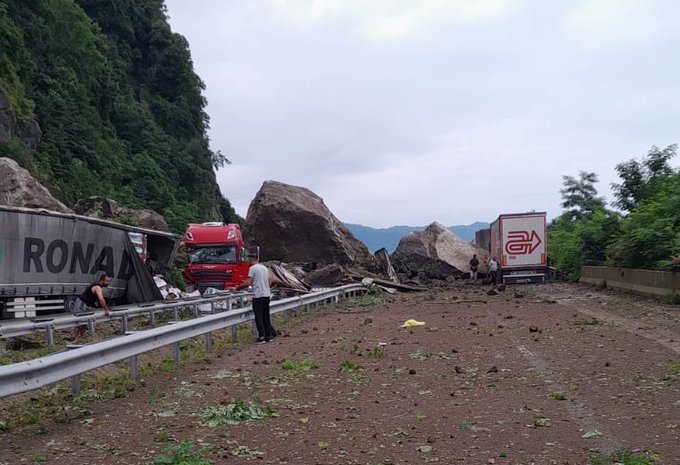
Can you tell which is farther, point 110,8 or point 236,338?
point 110,8

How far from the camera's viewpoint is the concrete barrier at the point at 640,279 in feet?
58.9

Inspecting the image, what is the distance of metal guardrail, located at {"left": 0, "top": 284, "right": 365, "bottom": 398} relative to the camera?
5781 mm

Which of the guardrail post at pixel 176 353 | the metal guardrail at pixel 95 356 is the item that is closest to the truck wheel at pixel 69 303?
the metal guardrail at pixel 95 356

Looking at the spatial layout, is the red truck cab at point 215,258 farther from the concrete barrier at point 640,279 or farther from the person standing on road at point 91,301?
the concrete barrier at point 640,279

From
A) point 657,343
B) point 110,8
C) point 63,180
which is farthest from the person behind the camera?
point 110,8

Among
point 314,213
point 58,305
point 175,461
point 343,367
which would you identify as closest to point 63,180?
point 314,213

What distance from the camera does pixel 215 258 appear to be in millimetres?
25031

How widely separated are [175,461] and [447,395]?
342 cm

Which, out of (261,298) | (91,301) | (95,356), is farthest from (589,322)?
(91,301)

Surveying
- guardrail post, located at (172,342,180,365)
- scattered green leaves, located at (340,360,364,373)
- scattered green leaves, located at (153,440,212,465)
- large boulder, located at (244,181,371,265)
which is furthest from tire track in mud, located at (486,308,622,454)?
large boulder, located at (244,181,371,265)

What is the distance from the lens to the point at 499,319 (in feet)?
50.9

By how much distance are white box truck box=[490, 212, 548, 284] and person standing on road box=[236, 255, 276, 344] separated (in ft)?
66.1

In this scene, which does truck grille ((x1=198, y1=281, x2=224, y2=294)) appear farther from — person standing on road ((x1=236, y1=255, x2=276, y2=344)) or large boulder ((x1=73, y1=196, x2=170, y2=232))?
person standing on road ((x1=236, y1=255, x2=276, y2=344))

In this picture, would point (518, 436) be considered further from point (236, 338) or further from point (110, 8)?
point (110, 8)
